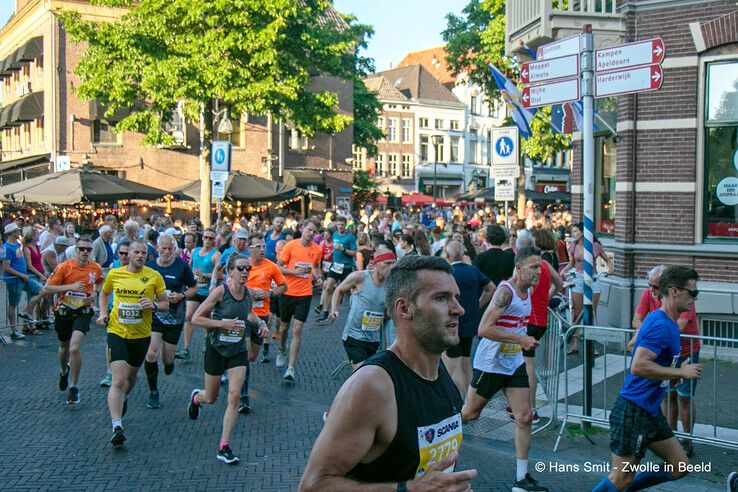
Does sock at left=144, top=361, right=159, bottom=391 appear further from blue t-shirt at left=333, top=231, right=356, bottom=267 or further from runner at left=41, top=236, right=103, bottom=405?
blue t-shirt at left=333, top=231, right=356, bottom=267

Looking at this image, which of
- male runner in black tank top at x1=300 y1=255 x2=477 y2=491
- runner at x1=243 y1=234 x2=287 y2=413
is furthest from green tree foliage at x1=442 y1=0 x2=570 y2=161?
male runner in black tank top at x1=300 y1=255 x2=477 y2=491

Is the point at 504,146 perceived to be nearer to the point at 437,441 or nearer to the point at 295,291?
the point at 295,291

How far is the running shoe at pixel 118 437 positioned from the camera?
744cm

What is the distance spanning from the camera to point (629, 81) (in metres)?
7.55

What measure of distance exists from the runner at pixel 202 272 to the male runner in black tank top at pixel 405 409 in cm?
893

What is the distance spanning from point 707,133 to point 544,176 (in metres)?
55.7

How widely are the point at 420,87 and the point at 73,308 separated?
221 ft

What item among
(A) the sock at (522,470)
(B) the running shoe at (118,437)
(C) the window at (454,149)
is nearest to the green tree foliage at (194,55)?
(B) the running shoe at (118,437)

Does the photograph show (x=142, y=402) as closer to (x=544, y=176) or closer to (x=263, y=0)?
(x=263, y=0)

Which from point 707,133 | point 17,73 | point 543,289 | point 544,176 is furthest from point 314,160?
point 543,289

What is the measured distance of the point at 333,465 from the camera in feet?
8.88

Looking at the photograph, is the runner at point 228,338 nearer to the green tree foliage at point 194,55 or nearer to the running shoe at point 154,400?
the running shoe at point 154,400

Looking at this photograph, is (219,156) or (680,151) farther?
(219,156)

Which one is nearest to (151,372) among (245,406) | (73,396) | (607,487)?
(73,396)
